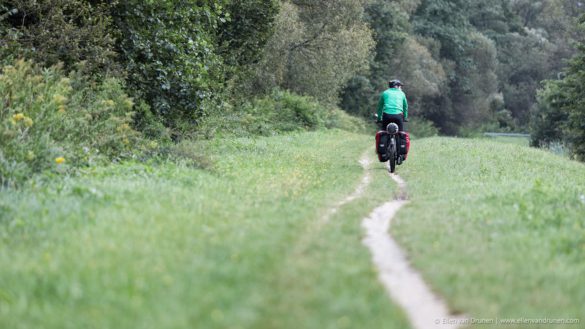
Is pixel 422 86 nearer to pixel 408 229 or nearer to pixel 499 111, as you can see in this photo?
pixel 499 111

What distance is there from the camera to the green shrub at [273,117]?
90.9ft

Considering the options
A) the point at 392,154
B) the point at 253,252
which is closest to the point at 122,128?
the point at 392,154

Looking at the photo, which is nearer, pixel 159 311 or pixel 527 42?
pixel 159 311

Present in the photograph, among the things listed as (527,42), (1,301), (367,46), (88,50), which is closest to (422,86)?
(367,46)

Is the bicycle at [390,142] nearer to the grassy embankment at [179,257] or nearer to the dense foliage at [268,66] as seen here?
the dense foliage at [268,66]

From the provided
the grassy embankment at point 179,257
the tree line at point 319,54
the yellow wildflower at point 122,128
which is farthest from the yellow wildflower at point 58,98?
the tree line at point 319,54

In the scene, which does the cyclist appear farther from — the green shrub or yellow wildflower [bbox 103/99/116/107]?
yellow wildflower [bbox 103/99/116/107]

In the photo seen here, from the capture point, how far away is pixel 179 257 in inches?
285

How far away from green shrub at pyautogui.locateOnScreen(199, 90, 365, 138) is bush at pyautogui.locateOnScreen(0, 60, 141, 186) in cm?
674

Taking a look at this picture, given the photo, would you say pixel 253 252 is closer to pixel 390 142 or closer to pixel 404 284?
pixel 404 284

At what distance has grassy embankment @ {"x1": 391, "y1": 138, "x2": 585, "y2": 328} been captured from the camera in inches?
260

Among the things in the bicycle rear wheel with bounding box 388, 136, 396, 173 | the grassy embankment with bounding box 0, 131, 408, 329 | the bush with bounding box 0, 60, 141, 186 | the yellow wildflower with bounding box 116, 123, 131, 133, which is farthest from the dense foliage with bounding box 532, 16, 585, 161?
the grassy embankment with bounding box 0, 131, 408, 329

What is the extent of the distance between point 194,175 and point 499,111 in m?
74.8

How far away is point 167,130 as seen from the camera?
1884cm
